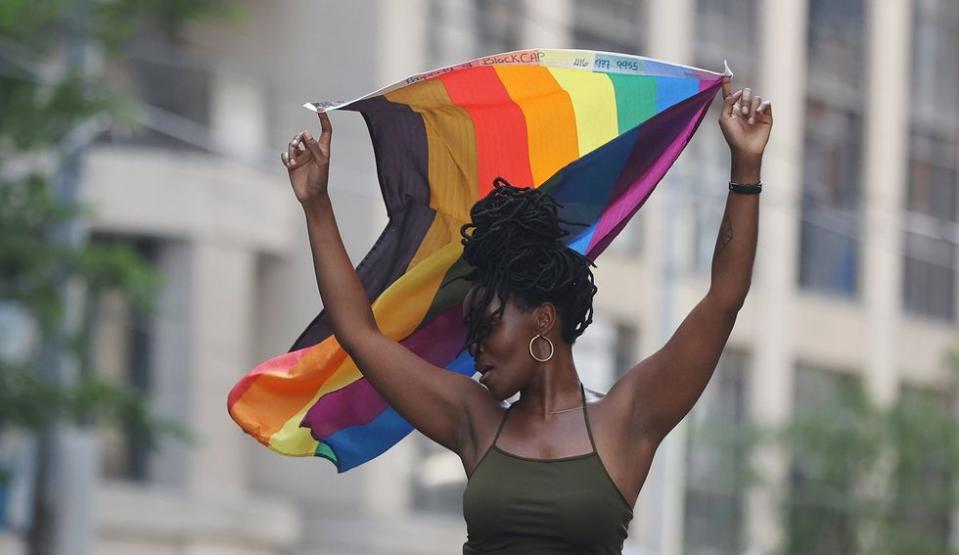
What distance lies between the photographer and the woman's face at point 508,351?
462 cm

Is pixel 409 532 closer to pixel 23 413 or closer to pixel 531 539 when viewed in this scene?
pixel 23 413

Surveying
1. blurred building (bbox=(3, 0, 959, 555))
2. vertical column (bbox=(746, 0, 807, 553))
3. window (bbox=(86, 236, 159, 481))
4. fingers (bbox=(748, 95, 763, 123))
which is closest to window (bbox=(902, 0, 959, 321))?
blurred building (bbox=(3, 0, 959, 555))

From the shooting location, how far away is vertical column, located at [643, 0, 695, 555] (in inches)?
872

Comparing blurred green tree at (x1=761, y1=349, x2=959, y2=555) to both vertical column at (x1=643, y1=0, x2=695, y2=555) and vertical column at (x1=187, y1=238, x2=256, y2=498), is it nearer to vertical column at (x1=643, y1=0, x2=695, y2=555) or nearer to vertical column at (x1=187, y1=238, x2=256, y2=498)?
vertical column at (x1=643, y1=0, x2=695, y2=555)

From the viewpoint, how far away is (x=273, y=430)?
17.2ft

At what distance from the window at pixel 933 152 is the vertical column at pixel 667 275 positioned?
6.81m

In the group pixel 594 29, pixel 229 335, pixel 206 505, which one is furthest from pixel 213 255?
pixel 594 29

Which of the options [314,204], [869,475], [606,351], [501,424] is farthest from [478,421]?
[606,351]

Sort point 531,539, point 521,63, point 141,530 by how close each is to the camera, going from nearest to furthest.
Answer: point 531,539 → point 521,63 → point 141,530

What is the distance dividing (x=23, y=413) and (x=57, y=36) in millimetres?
2818

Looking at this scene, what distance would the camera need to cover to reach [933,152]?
3984 centimetres

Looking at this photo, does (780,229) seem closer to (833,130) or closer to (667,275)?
(833,130)

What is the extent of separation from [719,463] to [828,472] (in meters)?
2.13

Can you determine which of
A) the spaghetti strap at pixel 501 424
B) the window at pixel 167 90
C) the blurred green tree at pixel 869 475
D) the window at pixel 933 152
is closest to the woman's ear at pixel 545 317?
the spaghetti strap at pixel 501 424
